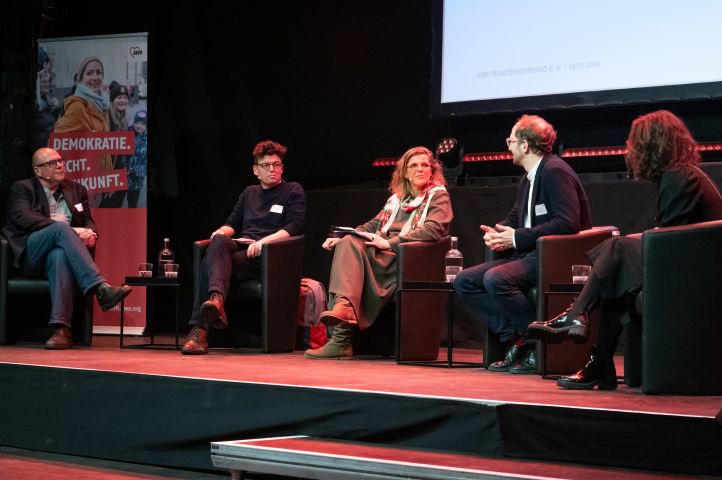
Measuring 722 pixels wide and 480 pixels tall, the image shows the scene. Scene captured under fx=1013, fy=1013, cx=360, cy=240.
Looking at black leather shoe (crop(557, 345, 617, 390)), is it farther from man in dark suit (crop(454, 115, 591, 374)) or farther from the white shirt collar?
the white shirt collar

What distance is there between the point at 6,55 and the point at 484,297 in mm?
4810

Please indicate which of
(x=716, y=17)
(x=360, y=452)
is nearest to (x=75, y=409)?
(x=360, y=452)

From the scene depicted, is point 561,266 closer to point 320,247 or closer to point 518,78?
point 518,78

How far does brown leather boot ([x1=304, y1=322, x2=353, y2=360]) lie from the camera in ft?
16.2

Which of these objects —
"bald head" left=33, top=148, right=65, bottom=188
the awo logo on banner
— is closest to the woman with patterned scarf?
"bald head" left=33, top=148, right=65, bottom=188

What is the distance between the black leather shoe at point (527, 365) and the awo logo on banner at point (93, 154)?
351 cm

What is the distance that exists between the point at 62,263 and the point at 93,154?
64.6 inches

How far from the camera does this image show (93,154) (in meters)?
6.85

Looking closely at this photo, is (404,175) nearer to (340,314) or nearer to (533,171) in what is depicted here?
(340,314)

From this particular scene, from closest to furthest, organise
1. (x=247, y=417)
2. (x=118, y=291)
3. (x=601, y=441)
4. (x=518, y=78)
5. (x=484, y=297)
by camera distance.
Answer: (x=601, y=441), (x=247, y=417), (x=484, y=297), (x=118, y=291), (x=518, y=78)

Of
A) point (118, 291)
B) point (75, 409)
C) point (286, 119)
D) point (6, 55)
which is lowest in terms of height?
point (75, 409)

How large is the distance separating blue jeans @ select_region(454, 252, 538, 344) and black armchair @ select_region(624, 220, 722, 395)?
35.9 inches

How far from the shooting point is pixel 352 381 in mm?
3635

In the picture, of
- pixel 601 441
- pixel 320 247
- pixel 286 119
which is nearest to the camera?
pixel 601 441
